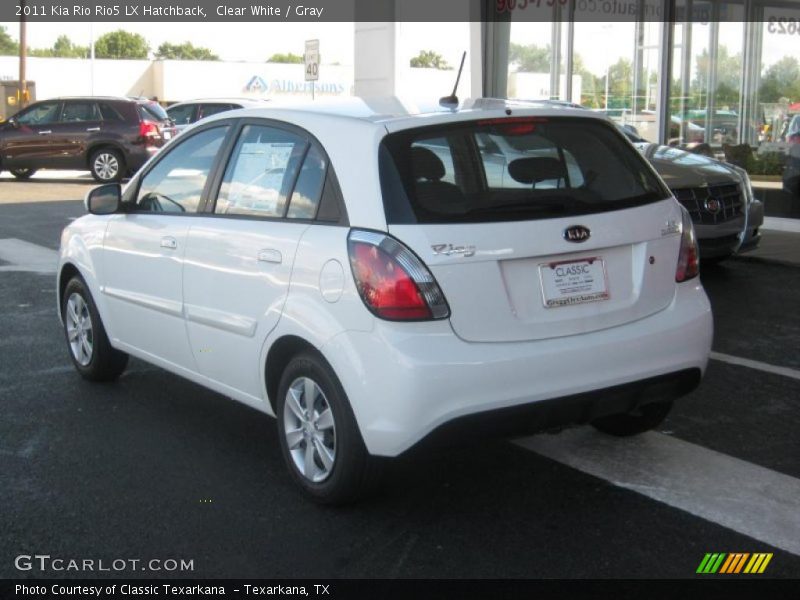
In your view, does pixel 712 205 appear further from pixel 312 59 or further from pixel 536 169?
pixel 312 59

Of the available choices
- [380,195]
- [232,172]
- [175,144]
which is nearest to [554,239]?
[380,195]

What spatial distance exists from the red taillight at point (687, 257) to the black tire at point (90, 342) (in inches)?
130

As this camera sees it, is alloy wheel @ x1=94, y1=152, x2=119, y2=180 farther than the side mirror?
Yes

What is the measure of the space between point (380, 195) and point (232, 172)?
1.22 meters

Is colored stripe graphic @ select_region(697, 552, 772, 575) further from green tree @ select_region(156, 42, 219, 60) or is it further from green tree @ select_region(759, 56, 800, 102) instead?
green tree @ select_region(156, 42, 219, 60)

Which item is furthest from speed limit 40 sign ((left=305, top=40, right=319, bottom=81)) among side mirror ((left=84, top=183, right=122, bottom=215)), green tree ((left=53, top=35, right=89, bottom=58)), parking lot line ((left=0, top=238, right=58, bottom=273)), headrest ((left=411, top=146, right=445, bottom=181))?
green tree ((left=53, top=35, right=89, bottom=58))

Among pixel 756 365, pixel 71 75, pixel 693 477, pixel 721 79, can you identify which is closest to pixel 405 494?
pixel 693 477

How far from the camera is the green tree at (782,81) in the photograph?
14.6m

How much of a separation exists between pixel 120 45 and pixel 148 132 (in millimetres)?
120327

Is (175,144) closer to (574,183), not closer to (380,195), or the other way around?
→ (380,195)

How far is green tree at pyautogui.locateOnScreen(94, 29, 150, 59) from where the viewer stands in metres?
136

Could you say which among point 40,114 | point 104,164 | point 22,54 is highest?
point 22,54

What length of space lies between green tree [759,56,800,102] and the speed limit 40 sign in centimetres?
992

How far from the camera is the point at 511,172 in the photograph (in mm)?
4430
